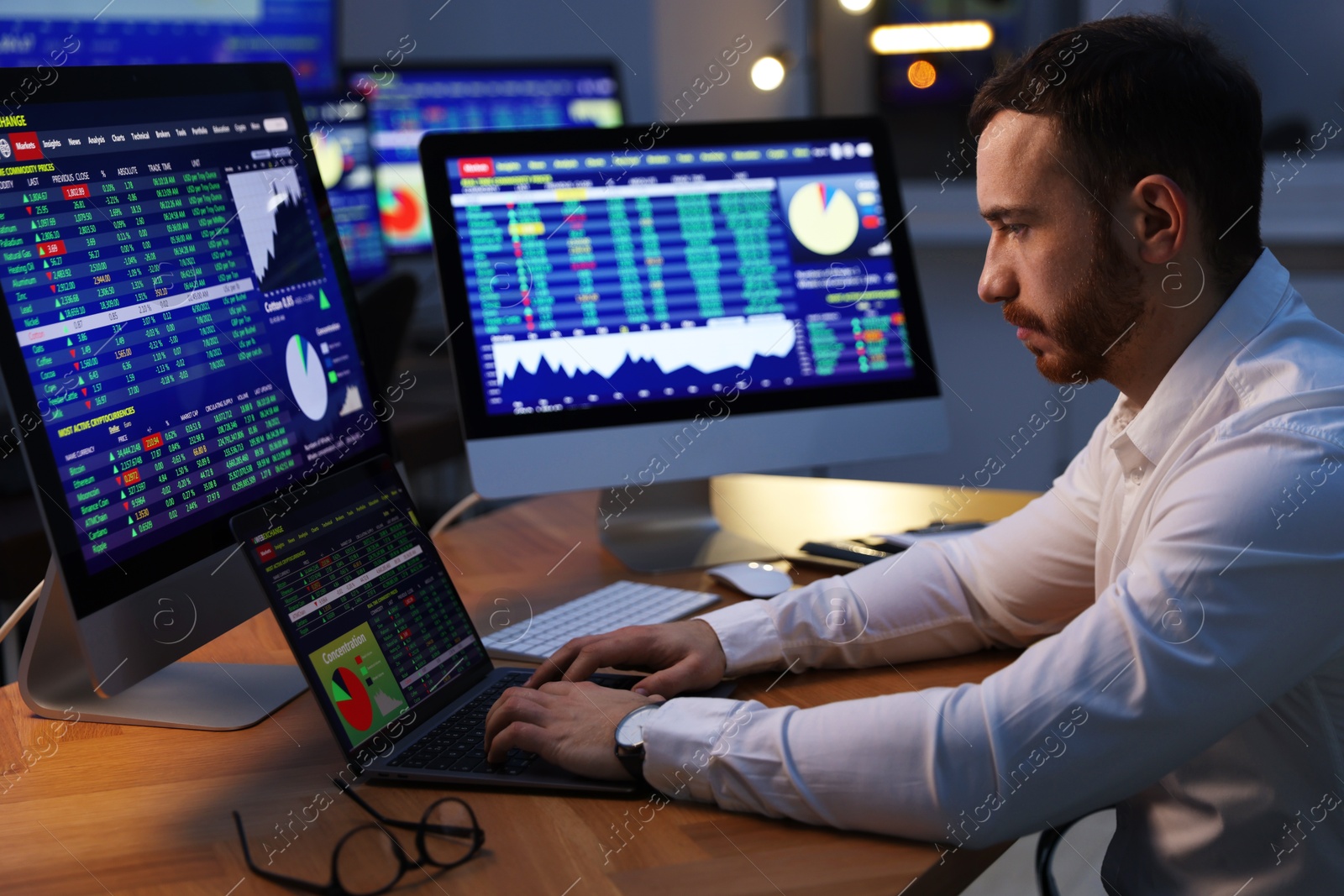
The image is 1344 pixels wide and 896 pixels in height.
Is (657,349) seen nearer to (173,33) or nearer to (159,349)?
(159,349)

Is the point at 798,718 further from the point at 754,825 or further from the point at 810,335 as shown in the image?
the point at 810,335

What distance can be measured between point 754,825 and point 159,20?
3474 millimetres

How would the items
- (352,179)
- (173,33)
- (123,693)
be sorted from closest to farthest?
Answer: (123,693), (352,179), (173,33)

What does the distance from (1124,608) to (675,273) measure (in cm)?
85

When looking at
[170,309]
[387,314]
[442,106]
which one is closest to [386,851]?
[170,309]

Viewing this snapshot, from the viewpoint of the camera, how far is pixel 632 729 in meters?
0.94

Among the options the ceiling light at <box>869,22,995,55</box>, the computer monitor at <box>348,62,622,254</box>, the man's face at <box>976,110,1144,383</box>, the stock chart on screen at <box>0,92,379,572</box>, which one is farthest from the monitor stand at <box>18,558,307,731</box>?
the ceiling light at <box>869,22,995,55</box>

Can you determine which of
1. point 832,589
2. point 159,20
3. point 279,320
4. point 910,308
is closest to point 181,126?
point 279,320

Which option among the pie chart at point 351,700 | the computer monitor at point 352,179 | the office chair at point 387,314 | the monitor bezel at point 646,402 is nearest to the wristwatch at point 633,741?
the pie chart at point 351,700

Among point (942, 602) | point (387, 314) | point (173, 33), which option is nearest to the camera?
point (942, 602)

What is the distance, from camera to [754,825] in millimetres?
870

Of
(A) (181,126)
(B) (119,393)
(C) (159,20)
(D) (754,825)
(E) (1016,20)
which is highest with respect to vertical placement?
(C) (159,20)

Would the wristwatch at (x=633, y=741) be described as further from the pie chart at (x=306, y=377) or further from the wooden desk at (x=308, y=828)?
the pie chart at (x=306, y=377)

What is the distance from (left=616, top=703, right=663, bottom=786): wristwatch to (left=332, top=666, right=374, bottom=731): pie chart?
0.22m
